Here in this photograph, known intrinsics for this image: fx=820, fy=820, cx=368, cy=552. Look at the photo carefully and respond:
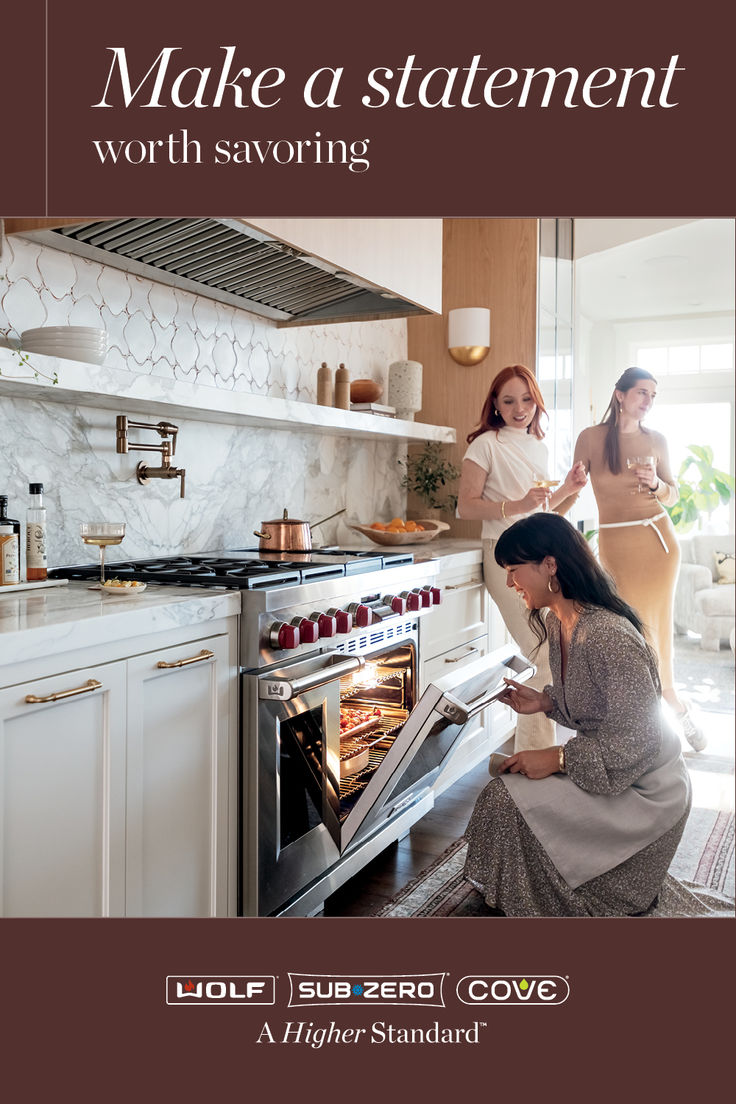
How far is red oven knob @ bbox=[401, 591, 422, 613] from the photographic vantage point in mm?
2482

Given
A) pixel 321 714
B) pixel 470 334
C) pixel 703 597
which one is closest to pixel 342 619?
pixel 321 714

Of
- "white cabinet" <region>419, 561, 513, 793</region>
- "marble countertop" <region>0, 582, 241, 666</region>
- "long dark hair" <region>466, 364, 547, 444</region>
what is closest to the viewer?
"marble countertop" <region>0, 582, 241, 666</region>

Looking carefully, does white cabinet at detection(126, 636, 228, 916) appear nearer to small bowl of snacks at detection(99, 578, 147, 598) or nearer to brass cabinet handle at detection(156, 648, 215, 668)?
brass cabinet handle at detection(156, 648, 215, 668)

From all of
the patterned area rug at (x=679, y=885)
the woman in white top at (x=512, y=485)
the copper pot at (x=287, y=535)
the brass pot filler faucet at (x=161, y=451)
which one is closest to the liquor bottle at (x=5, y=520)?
the brass pot filler faucet at (x=161, y=451)

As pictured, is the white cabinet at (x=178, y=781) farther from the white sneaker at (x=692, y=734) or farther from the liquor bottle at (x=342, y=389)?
the white sneaker at (x=692, y=734)

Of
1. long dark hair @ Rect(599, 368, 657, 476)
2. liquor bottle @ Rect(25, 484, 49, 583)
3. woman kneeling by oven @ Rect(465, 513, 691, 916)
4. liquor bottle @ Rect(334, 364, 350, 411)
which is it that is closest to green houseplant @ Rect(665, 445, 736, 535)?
long dark hair @ Rect(599, 368, 657, 476)

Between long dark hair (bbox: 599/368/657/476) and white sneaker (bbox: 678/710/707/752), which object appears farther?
white sneaker (bbox: 678/710/707/752)
